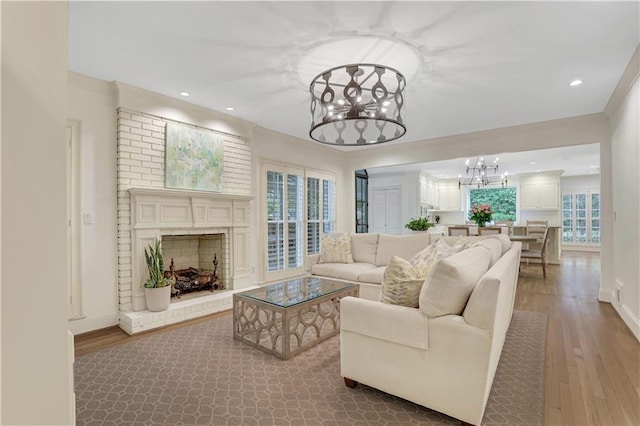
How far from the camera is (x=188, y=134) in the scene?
13.3ft

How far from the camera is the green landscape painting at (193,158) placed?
390cm

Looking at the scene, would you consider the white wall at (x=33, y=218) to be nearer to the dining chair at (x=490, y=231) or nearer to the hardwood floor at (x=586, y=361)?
the hardwood floor at (x=586, y=361)

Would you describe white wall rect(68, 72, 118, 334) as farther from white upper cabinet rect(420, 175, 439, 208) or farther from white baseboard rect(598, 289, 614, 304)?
white upper cabinet rect(420, 175, 439, 208)

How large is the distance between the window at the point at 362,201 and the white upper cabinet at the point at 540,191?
4492mm

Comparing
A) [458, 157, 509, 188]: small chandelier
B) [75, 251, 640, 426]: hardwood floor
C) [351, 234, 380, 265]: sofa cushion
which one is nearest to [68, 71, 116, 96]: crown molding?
[75, 251, 640, 426]: hardwood floor

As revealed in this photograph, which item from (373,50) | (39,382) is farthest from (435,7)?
(39,382)

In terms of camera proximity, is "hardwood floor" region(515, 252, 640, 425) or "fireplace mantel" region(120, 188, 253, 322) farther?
"fireplace mantel" region(120, 188, 253, 322)

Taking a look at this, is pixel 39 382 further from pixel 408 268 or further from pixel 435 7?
pixel 435 7

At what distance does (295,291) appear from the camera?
3.16 metres

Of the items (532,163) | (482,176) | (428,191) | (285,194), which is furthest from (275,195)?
(532,163)

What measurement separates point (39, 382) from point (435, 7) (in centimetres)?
263

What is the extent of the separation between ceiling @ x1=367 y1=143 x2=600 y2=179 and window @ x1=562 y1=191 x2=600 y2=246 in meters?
0.91

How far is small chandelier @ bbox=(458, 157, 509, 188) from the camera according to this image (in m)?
7.34

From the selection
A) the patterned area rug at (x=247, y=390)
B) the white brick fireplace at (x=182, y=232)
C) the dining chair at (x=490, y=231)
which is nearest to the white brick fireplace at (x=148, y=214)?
the white brick fireplace at (x=182, y=232)
